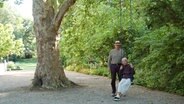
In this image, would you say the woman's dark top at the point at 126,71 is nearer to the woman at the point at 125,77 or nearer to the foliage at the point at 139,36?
the woman at the point at 125,77

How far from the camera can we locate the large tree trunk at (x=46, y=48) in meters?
18.9

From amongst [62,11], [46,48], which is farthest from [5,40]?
[62,11]

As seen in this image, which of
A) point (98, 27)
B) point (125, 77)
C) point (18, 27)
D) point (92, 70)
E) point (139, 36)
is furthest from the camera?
point (18, 27)

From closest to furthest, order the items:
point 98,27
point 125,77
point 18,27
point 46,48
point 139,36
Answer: point 125,77, point 46,48, point 139,36, point 98,27, point 18,27

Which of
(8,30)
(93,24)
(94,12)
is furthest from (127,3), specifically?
(8,30)

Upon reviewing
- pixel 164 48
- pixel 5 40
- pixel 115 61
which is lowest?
pixel 115 61

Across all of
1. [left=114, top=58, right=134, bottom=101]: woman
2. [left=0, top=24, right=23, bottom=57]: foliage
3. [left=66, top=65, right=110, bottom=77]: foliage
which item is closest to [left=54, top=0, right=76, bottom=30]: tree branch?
[left=114, top=58, right=134, bottom=101]: woman

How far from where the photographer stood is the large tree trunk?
18.9 meters

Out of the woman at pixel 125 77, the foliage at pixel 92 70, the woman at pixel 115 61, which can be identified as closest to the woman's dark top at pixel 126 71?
the woman at pixel 125 77

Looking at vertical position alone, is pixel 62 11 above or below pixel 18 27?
below

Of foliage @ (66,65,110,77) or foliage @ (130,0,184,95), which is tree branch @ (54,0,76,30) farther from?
foliage @ (66,65,110,77)

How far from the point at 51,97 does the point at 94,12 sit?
12.2 metres

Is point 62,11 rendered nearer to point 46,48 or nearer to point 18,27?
point 46,48

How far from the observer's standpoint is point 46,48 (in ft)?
62.2
